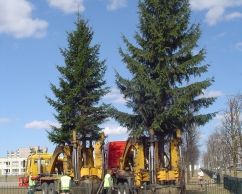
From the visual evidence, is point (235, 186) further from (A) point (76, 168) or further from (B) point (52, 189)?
(B) point (52, 189)

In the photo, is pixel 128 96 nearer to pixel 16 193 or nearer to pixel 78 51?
pixel 78 51

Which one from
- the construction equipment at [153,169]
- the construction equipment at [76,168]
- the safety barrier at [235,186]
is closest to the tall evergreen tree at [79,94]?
the construction equipment at [76,168]

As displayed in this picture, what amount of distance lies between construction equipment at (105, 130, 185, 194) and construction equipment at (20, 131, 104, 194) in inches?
75.9

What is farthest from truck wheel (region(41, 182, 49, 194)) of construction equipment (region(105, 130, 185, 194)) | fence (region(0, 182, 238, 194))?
construction equipment (region(105, 130, 185, 194))

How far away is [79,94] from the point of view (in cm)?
2933

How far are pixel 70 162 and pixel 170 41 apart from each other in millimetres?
11015

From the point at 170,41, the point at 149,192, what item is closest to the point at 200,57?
the point at 170,41

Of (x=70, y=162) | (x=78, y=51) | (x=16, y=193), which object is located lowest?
(x=16, y=193)

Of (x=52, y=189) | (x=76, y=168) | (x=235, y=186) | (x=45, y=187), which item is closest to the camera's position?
(x=235, y=186)

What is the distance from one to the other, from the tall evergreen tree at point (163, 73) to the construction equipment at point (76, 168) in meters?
3.75

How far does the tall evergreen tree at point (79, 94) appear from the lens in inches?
1140

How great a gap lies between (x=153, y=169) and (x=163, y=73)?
17.7 feet

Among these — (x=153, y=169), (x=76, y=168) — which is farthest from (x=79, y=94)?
(x=153, y=169)

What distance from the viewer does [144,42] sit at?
24219mm
